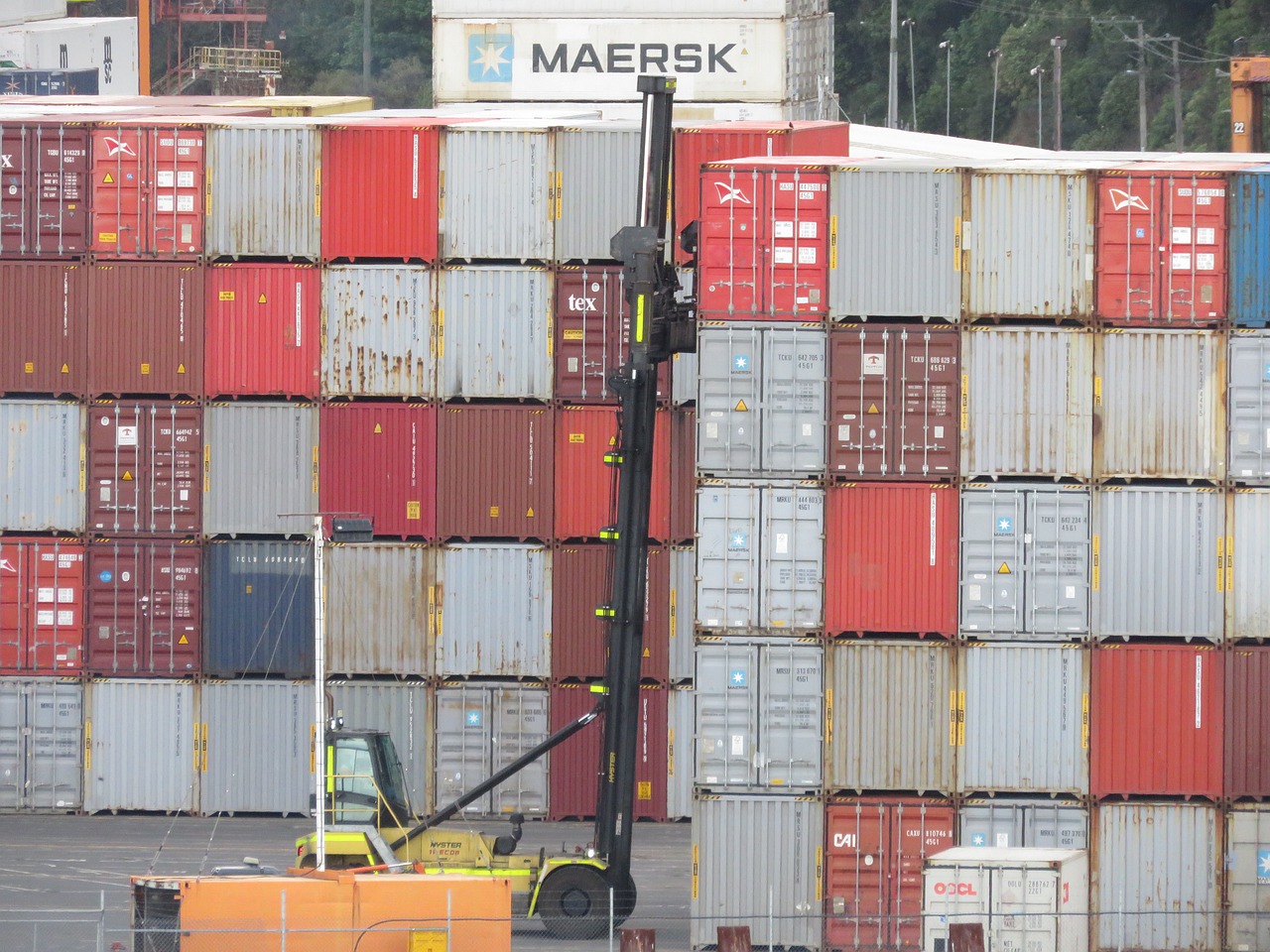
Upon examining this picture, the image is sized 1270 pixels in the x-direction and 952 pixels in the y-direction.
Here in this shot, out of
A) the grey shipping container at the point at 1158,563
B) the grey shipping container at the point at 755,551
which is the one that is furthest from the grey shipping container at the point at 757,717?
the grey shipping container at the point at 1158,563

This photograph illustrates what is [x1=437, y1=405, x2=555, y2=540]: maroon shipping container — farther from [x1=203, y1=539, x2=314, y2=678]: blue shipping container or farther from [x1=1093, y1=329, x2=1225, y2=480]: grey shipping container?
[x1=1093, y1=329, x2=1225, y2=480]: grey shipping container

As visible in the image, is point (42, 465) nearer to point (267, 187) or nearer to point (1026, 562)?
point (267, 187)

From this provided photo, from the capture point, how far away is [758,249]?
1154 inches

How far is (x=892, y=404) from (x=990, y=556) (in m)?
2.50

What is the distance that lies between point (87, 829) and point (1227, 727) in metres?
19.1

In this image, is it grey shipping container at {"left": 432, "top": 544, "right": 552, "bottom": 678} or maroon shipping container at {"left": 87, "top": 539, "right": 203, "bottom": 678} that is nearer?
grey shipping container at {"left": 432, "top": 544, "right": 552, "bottom": 678}

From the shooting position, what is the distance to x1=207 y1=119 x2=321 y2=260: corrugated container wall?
3678cm

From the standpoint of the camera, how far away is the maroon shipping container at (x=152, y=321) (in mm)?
36938

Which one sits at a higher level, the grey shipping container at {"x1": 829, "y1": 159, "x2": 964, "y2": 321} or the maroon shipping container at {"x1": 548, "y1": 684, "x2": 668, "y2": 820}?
the grey shipping container at {"x1": 829, "y1": 159, "x2": 964, "y2": 321}

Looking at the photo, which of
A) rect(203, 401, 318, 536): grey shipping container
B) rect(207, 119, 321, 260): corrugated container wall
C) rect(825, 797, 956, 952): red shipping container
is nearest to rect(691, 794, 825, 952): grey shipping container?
rect(825, 797, 956, 952): red shipping container

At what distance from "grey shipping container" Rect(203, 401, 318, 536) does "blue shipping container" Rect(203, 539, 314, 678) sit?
50 centimetres

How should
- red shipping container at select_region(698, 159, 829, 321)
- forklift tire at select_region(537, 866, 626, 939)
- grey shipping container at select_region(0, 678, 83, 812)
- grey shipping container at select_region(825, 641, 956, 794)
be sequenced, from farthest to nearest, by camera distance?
grey shipping container at select_region(0, 678, 83, 812)
red shipping container at select_region(698, 159, 829, 321)
grey shipping container at select_region(825, 641, 956, 794)
forklift tire at select_region(537, 866, 626, 939)

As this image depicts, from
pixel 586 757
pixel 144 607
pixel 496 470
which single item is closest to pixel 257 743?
pixel 144 607

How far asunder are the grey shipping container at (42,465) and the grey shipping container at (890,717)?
1498 cm
